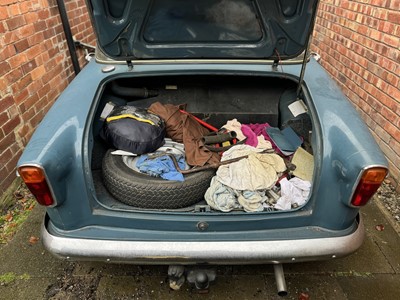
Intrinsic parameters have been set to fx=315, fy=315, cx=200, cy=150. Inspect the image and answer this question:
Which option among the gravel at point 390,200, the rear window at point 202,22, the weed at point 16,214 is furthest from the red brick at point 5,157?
the gravel at point 390,200

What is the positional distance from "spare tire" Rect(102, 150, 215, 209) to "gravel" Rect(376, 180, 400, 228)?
5.72 feet

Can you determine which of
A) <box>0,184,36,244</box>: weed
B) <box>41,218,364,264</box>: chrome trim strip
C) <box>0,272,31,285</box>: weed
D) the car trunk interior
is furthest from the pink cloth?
<box>0,184,36,244</box>: weed

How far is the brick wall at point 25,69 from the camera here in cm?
266

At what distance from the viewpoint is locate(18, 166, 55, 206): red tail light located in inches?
56.1

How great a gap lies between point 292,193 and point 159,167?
78cm

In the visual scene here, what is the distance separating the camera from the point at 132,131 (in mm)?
1947

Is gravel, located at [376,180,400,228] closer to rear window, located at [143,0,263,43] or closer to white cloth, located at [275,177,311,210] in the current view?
white cloth, located at [275,177,311,210]

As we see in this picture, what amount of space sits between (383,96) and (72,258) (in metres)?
2.91

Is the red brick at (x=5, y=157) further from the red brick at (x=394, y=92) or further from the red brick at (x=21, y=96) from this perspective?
the red brick at (x=394, y=92)

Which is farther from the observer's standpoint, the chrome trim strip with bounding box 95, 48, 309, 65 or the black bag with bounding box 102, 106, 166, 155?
the chrome trim strip with bounding box 95, 48, 309, 65

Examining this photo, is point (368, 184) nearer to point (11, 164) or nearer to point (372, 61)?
point (372, 61)

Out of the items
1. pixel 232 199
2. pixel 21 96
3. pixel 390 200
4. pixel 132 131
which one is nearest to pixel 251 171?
pixel 232 199

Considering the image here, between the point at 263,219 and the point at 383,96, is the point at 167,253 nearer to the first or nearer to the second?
the point at 263,219

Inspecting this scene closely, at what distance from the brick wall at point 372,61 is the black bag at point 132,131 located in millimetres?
2135
